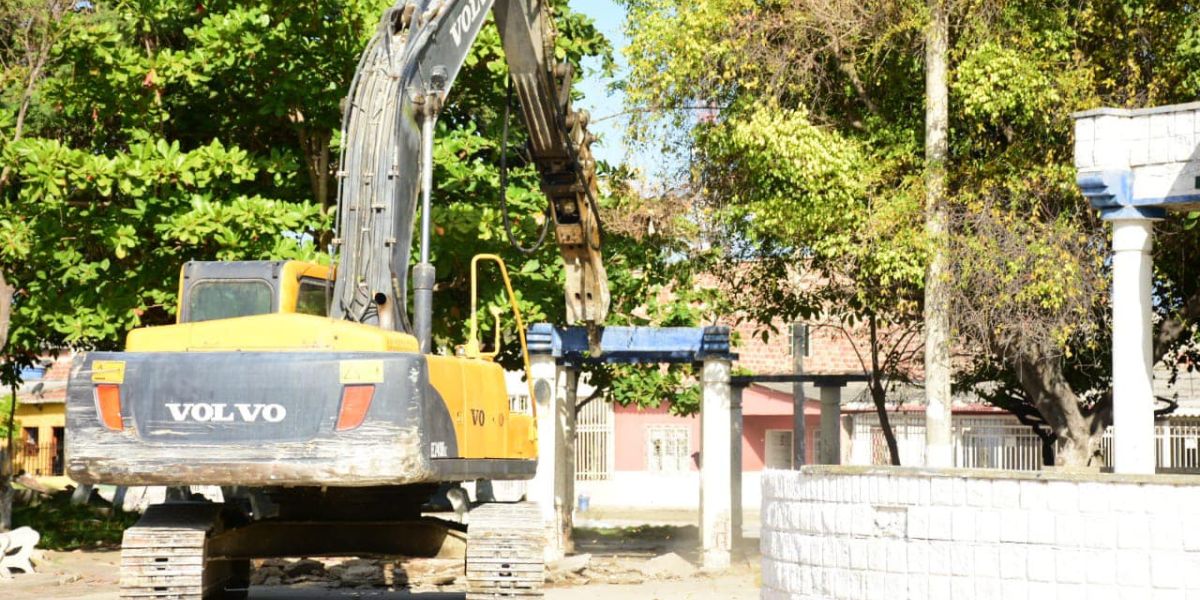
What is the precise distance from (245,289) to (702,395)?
932 cm

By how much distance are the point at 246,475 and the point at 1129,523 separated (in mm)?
5902

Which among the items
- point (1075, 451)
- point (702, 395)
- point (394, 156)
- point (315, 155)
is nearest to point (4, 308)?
point (315, 155)

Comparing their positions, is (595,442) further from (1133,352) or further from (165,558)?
(165,558)

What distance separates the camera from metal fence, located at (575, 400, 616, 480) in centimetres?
4172

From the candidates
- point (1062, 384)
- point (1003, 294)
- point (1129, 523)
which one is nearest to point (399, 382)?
point (1129, 523)

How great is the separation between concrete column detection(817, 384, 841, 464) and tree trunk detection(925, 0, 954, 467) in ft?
11.2

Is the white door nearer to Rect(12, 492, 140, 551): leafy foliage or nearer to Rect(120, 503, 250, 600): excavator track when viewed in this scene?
Rect(12, 492, 140, 551): leafy foliage

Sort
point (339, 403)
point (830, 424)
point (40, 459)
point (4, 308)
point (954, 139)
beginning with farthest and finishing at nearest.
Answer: point (40, 459)
point (830, 424)
point (4, 308)
point (954, 139)
point (339, 403)

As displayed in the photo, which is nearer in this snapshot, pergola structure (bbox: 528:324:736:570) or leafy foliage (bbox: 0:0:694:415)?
pergola structure (bbox: 528:324:736:570)

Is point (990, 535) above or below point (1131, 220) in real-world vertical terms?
below

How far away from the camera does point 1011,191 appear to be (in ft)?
67.7

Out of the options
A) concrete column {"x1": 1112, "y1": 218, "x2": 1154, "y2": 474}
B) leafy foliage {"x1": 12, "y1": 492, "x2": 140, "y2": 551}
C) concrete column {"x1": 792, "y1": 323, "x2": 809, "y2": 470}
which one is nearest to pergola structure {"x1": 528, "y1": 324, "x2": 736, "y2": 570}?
concrete column {"x1": 1112, "y1": 218, "x2": 1154, "y2": 474}

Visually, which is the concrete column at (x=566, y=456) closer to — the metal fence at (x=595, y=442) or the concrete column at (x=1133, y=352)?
the concrete column at (x=1133, y=352)

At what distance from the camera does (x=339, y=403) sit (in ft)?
34.6
